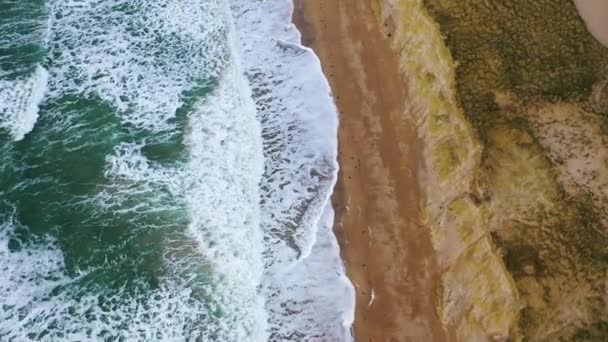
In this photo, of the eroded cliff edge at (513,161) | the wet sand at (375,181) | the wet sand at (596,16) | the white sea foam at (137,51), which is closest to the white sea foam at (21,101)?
the white sea foam at (137,51)

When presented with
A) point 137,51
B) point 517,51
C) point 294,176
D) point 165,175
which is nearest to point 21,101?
point 137,51

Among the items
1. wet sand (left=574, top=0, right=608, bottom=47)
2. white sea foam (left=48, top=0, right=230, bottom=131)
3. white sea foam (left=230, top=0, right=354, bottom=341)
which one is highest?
wet sand (left=574, top=0, right=608, bottom=47)

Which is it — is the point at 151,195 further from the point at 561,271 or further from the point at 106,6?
the point at 561,271

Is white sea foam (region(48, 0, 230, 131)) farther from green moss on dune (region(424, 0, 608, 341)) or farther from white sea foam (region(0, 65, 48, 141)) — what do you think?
green moss on dune (region(424, 0, 608, 341))

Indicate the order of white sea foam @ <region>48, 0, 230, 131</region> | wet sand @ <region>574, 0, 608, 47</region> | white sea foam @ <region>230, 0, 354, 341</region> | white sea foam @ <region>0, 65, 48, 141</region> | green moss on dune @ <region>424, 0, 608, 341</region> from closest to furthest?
green moss on dune @ <region>424, 0, 608, 341</region>, white sea foam @ <region>230, 0, 354, 341</region>, wet sand @ <region>574, 0, 608, 47</region>, white sea foam @ <region>0, 65, 48, 141</region>, white sea foam @ <region>48, 0, 230, 131</region>

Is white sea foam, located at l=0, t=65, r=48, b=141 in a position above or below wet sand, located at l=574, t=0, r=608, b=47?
below

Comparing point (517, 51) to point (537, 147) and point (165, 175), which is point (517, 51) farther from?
point (165, 175)

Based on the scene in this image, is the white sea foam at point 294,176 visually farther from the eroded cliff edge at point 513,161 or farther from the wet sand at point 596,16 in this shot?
the wet sand at point 596,16

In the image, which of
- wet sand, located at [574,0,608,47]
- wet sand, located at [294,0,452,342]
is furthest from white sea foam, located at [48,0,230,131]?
wet sand, located at [574,0,608,47]
